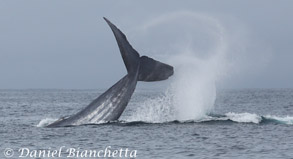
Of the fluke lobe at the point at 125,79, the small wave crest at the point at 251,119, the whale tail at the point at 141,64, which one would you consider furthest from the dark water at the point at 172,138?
the whale tail at the point at 141,64

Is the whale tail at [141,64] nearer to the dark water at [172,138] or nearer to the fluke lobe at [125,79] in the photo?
the fluke lobe at [125,79]

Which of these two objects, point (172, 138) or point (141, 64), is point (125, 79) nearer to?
point (141, 64)

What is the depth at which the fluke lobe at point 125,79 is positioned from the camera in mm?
28047

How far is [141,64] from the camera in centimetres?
2889

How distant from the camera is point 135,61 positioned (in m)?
28.9

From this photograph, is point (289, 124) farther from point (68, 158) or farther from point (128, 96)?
point (68, 158)

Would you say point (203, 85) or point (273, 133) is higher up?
point (203, 85)

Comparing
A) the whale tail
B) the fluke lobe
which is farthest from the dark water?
the whale tail

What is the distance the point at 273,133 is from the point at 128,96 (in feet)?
24.3

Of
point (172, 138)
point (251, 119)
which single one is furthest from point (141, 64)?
point (251, 119)

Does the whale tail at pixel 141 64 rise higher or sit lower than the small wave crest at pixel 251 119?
higher

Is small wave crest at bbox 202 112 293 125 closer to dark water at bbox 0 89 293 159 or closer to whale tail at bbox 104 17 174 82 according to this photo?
dark water at bbox 0 89 293 159

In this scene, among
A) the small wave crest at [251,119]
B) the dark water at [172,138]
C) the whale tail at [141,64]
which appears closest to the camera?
the dark water at [172,138]

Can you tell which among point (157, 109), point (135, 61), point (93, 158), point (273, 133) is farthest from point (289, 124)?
point (93, 158)
